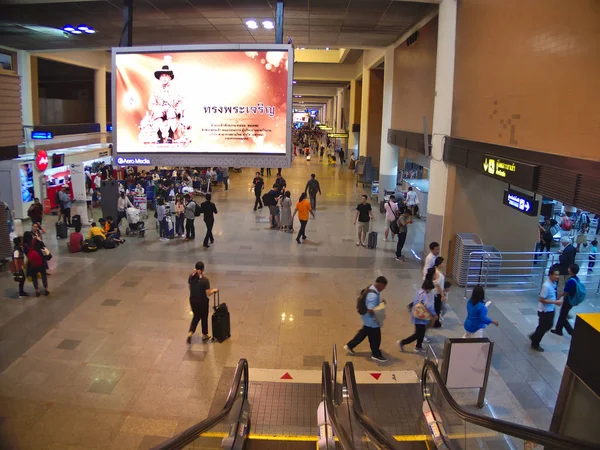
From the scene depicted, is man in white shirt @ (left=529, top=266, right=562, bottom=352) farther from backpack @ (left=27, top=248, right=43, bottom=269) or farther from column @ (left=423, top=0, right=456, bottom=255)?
backpack @ (left=27, top=248, right=43, bottom=269)

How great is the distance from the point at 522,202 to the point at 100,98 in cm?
2670

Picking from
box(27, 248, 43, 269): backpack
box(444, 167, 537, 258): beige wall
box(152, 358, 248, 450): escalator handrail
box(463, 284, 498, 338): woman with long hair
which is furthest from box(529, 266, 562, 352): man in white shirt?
box(27, 248, 43, 269): backpack

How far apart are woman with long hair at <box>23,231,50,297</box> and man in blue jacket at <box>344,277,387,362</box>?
637cm

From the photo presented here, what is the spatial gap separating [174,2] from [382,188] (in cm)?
1253

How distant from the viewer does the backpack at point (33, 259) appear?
9.50 metres

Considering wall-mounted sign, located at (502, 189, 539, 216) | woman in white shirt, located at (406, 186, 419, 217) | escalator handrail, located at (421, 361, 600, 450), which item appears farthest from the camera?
woman in white shirt, located at (406, 186, 419, 217)

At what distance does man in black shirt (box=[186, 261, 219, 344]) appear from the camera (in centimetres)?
780

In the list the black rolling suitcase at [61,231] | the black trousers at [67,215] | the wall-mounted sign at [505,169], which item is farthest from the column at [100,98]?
the wall-mounted sign at [505,169]

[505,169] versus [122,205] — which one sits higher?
[505,169]

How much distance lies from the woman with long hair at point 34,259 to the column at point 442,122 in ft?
28.8

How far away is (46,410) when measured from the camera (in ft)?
20.0

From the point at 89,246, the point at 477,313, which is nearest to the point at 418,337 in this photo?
the point at 477,313

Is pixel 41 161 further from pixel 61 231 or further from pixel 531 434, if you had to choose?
pixel 531 434

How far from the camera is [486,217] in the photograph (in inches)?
451
